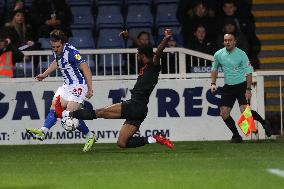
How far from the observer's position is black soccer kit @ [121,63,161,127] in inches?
528

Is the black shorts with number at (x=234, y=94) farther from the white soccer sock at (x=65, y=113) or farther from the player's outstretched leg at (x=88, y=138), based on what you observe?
the white soccer sock at (x=65, y=113)

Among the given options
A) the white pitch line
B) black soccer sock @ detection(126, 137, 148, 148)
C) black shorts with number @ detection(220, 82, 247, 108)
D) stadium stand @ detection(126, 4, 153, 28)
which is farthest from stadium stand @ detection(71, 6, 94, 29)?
the white pitch line

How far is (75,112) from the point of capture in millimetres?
13297

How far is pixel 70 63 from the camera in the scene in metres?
13.9

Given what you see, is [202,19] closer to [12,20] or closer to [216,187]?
[12,20]

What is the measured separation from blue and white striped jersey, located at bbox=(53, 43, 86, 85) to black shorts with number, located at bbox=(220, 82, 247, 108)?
9.42ft

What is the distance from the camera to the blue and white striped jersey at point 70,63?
13.8m

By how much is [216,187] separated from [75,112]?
5629 millimetres

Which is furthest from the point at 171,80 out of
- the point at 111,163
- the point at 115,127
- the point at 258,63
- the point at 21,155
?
the point at 111,163

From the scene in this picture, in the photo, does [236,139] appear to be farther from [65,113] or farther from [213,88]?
[65,113]

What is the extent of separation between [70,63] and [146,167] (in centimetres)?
397

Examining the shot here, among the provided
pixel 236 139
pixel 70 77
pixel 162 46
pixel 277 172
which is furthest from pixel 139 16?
pixel 277 172

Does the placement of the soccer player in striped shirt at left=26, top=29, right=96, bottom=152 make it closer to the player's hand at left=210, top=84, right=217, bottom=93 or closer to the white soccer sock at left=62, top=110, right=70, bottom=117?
the white soccer sock at left=62, top=110, right=70, bottom=117

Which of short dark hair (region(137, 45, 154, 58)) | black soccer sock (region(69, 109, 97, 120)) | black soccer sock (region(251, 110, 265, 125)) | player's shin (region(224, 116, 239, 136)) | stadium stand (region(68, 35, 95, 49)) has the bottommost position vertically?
player's shin (region(224, 116, 239, 136))
